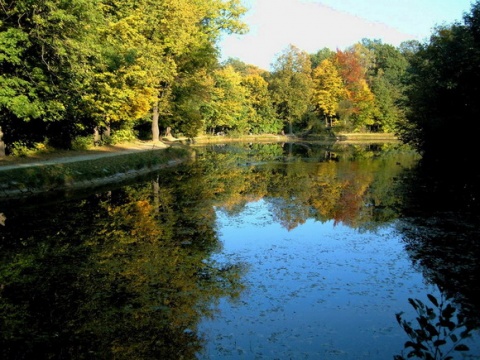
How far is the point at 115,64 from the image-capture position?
30188 mm

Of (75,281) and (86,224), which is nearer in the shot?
(75,281)

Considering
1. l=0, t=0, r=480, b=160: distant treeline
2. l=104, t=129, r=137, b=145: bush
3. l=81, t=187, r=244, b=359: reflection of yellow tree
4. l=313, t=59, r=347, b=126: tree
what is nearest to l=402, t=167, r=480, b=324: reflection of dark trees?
l=81, t=187, r=244, b=359: reflection of yellow tree

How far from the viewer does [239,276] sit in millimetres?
10227

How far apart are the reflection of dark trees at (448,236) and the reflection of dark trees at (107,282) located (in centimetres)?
475

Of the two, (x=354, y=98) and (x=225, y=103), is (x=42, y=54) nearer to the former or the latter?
(x=225, y=103)

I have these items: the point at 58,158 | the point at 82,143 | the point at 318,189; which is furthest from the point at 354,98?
the point at 58,158

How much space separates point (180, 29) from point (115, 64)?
35.1 ft

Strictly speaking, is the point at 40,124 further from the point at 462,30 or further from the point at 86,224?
the point at 462,30

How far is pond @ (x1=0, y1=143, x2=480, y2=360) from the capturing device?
7.02 metres

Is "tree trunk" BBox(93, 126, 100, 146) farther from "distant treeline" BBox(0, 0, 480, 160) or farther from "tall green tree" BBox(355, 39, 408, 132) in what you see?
"tall green tree" BBox(355, 39, 408, 132)

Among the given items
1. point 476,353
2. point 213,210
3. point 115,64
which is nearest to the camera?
point 476,353

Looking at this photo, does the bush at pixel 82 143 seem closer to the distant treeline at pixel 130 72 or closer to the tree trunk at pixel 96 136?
the distant treeline at pixel 130 72

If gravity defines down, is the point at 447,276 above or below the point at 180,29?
below

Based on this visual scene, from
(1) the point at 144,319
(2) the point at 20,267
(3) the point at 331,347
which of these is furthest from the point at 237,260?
(2) the point at 20,267
